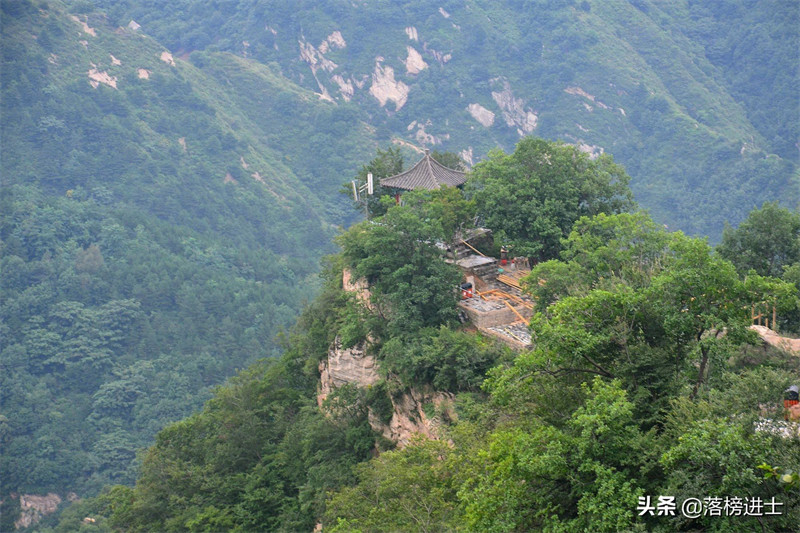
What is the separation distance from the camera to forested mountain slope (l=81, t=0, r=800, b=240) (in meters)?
85.2

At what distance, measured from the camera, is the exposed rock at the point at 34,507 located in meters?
45.9

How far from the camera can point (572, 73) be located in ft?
346

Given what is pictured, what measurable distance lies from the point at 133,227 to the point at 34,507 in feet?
98.8

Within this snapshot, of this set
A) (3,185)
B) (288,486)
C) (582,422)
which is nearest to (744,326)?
(582,422)

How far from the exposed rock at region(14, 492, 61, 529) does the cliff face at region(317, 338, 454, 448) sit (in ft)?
85.8

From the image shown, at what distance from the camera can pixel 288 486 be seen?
82.6 ft

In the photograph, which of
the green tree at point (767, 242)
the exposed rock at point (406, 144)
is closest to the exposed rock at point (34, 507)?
the green tree at point (767, 242)

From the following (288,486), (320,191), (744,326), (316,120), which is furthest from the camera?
(316,120)

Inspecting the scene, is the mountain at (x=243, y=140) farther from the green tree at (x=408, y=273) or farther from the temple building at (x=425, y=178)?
the temple building at (x=425, y=178)

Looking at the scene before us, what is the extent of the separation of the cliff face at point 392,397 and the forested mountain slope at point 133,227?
1636cm

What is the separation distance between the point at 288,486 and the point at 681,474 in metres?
15.5

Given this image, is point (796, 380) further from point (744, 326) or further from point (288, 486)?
point (288, 486)

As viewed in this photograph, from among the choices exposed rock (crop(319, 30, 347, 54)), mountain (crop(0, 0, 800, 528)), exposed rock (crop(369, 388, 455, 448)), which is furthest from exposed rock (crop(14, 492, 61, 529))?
exposed rock (crop(319, 30, 347, 54))

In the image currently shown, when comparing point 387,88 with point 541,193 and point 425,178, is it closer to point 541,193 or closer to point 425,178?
point 425,178
